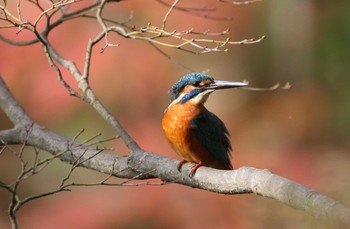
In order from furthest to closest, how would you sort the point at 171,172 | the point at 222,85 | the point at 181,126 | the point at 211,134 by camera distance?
the point at 211,134 → the point at 181,126 → the point at 222,85 → the point at 171,172

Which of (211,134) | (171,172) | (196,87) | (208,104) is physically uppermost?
(208,104)

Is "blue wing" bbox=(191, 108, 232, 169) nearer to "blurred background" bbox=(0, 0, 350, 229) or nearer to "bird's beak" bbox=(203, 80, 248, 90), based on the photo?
"bird's beak" bbox=(203, 80, 248, 90)

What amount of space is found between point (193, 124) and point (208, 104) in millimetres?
4944

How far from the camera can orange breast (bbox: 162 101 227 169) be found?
13.0 ft

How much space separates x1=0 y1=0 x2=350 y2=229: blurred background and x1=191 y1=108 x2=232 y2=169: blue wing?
9.42ft

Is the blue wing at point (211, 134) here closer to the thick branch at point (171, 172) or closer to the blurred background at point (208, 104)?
the thick branch at point (171, 172)

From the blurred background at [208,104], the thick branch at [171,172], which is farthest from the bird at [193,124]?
the blurred background at [208,104]

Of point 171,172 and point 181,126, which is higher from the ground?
point 181,126

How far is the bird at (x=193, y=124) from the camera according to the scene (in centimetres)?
397

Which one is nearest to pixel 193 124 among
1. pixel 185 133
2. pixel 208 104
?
pixel 185 133

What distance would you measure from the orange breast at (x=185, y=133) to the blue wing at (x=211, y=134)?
0.08 ft

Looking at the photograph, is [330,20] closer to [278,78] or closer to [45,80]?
[278,78]

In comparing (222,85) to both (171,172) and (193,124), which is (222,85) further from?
(171,172)

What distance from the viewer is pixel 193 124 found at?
401cm
